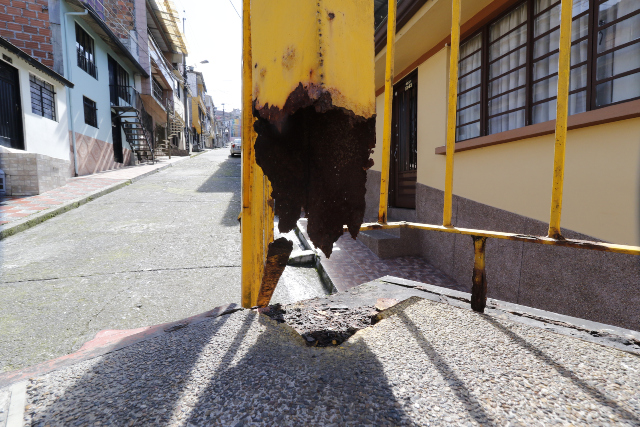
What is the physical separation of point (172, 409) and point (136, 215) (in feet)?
20.4

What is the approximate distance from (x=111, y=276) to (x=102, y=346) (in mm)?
2426

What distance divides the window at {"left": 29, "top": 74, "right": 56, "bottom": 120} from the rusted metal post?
39.6ft

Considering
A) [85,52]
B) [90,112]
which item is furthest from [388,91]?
[85,52]

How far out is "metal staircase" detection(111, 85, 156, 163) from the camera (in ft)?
53.1

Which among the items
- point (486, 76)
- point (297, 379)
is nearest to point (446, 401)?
point (297, 379)

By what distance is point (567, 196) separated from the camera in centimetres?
288

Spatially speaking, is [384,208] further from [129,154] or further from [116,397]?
[129,154]

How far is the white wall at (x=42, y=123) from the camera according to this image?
884 centimetres

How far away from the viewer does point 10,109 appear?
8703mm

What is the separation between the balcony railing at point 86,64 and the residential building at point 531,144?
12498mm

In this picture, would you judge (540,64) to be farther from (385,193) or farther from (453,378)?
(453,378)

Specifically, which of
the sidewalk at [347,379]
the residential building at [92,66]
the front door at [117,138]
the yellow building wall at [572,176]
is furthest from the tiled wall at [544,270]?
the front door at [117,138]

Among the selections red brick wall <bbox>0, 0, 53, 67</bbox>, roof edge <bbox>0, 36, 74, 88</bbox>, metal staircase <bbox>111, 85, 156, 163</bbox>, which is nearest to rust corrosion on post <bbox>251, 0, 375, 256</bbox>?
roof edge <bbox>0, 36, 74, 88</bbox>

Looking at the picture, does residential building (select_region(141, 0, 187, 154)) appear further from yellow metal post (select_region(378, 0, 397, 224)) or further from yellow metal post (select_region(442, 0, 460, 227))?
yellow metal post (select_region(442, 0, 460, 227))
